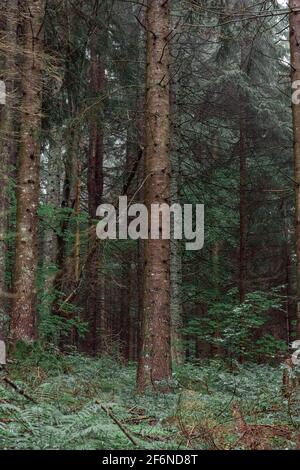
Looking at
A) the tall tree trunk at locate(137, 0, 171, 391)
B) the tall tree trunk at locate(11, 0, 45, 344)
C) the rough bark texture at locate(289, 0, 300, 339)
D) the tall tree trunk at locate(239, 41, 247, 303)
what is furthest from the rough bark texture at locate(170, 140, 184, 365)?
the rough bark texture at locate(289, 0, 300, 339)

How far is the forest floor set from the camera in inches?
162

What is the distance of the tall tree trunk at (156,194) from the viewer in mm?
7363

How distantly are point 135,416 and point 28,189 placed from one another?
5.51 meters

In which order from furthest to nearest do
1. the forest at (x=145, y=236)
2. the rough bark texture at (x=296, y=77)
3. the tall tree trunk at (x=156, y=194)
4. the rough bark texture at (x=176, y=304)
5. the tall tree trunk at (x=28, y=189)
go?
the rough bark texture at (x=176, y=304) → the tall tree trunk at (x=28, y=189) → the rough bark texture at (x=296, y=77) → the tall tree trunk at (x=156, y=194) → the forest at (x=145, y=236)

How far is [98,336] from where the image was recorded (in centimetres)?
2098

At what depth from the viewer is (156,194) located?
305 inches

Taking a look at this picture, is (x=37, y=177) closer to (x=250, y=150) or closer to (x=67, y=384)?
(x=67, y=384)

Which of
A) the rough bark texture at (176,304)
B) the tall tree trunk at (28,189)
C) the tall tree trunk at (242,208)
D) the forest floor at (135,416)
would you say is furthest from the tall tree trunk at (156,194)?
the tall tree trunk at (242,208)

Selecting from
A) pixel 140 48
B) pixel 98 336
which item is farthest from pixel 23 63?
pixel 98 336

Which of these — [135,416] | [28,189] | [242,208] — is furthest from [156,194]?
[242,208]

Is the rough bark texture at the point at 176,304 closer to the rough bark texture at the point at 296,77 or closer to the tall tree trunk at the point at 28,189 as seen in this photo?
the tall tree trunk at the point at 28,189

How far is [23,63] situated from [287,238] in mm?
12481

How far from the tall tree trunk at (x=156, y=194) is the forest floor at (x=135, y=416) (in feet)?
1.53

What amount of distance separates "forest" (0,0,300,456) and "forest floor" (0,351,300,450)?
2 cm
